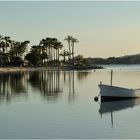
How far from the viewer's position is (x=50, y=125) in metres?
21.5

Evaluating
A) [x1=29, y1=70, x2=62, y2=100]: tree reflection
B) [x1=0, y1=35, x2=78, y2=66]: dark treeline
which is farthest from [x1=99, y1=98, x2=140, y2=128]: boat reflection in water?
[x1=0, y1=35, x2=78, y2=66]: dark treeline

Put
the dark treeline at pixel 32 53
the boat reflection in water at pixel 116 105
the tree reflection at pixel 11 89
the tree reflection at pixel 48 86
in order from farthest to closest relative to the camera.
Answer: the dark treeline at pixel 32 53, the tree reflection at pixel 48 86, the tree reflection at pixel 11 89, the boat reflection in water at pixel 116 105

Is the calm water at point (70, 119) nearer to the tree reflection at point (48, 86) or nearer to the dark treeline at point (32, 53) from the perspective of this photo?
the tree reflection at point (48, 86)

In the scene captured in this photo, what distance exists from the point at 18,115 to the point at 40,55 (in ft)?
380

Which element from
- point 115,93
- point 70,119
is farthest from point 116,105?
point 70,119

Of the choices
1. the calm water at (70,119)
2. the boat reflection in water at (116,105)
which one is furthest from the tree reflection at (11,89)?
the boat reflection in water at (116,105)

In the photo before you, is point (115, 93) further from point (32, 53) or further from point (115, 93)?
point (32, 53)

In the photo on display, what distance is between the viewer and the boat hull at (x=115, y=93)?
110 feet

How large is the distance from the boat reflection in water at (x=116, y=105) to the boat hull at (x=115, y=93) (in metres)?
0.46

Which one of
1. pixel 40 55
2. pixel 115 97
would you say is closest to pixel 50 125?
pixel 115 97

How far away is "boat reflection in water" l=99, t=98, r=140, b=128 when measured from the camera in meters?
28.4

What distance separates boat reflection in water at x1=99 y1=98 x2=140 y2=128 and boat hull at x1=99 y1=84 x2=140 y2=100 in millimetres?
460

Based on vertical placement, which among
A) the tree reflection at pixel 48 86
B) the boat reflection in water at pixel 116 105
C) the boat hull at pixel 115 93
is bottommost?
the tree reflection at pixel 48 86

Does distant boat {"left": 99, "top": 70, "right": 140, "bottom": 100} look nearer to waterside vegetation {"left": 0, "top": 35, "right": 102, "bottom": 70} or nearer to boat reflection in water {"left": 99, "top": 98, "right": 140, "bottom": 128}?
boat reflection in water {"left": 99, "top": 98, "right": 140, "bottom": 128}
